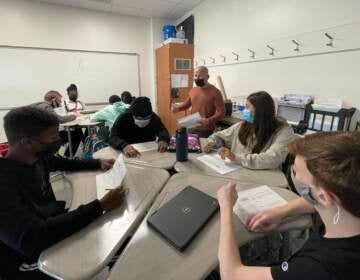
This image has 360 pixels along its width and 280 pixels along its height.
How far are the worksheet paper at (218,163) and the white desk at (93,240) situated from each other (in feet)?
1.34

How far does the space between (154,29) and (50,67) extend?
2442 millimetres

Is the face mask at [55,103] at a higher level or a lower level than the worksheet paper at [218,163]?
higher

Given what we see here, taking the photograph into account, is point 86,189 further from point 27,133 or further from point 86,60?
point 86,60

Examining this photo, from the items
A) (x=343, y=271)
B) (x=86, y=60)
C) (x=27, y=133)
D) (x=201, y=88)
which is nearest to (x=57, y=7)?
(x=86, y=60)

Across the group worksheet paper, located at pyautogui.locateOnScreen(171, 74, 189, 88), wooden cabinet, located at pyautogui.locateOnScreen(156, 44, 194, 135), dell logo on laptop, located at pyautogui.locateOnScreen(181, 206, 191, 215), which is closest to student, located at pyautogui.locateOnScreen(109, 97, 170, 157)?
dell logo on laptop, located at pyautogui.locateOnScreen(181, 206, 191, 215)

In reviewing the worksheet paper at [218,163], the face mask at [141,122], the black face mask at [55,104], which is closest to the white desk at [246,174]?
the worksheet paper at [218,163]

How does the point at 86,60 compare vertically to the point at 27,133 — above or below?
above

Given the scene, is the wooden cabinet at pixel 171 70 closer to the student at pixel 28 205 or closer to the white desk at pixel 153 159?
the white desk at pixel 153 159

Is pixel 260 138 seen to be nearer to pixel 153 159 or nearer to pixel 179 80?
pixel 153 159

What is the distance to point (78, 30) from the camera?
4.55 m

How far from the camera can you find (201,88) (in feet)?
9.56

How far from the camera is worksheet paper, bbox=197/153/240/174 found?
57.4 inches

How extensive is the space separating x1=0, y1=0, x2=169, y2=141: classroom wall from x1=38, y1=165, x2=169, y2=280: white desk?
14.1ft

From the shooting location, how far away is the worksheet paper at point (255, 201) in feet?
3.26
